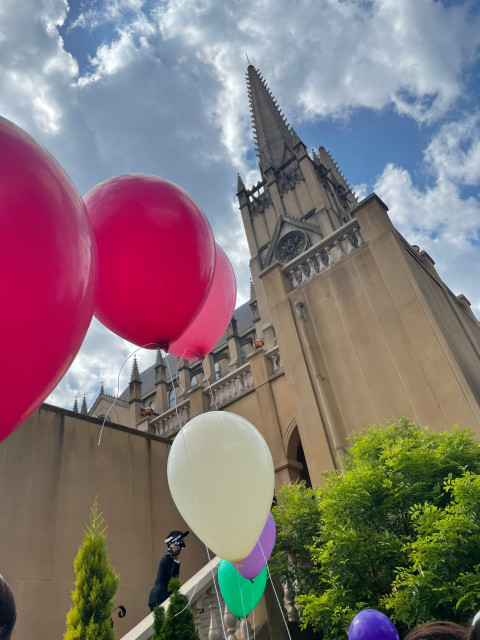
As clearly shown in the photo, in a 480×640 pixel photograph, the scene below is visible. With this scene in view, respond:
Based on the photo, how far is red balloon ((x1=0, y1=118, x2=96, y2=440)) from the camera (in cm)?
124

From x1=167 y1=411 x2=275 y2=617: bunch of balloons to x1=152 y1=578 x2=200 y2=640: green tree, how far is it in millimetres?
651

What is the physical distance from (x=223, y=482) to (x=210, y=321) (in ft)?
4.38

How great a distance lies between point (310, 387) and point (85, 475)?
4.93 metres

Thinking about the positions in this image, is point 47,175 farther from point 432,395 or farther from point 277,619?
point 432,395

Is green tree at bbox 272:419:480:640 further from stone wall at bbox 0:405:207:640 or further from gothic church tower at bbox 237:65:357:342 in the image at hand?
gothic church tower at bbox 237:65:357:342

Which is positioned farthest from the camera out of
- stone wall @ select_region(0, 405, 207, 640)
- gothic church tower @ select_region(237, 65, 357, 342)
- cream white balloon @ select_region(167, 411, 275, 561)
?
gothic church tower @ select_region(237, 65, 357, 342)

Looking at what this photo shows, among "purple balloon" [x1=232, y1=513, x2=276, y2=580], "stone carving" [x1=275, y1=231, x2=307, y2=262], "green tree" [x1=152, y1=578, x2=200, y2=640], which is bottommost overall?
"green tree" [x1=152, y1=578, x2=200, y2=640]

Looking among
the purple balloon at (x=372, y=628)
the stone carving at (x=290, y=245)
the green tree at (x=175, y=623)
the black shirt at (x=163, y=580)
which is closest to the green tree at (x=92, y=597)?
the black shirt at (x=163, y=580)

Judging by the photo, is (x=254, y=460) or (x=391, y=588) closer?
(x=254, y=460)

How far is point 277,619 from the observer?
5.17 m

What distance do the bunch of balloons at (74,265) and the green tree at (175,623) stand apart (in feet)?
8.96

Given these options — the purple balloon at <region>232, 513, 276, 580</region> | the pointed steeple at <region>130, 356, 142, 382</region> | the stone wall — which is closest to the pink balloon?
the purple balloon at <region>232, 513, 276, 580</region>

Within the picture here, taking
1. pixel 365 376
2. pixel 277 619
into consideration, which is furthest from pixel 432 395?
pixel 277 619

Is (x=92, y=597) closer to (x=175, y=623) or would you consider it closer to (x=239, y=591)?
(x=175, y=623)
